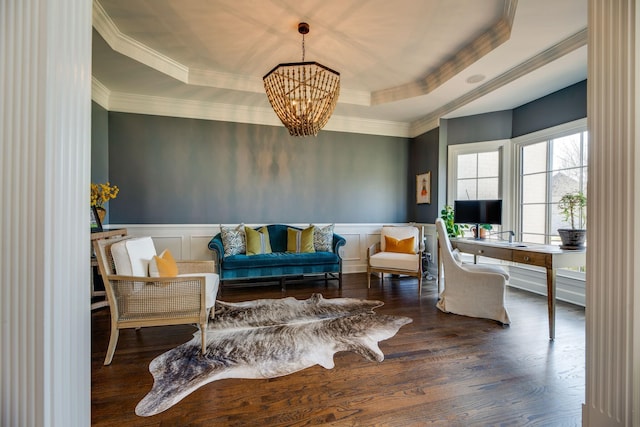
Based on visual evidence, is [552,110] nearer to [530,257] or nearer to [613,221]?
[530,257]

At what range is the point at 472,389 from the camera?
1818 mm

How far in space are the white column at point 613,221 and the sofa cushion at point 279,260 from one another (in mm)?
3221

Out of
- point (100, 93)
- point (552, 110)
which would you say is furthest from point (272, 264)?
point (552, 110)

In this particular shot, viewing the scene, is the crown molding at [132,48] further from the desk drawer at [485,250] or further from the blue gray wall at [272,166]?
the desk drawer at [485,250]

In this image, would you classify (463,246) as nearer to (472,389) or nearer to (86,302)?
(472,389)

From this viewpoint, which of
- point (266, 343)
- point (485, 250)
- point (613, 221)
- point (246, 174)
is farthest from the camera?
point (246, 174)

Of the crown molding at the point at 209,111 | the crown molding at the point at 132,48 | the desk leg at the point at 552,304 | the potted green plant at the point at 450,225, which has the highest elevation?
the crown molding at the point at 132,48

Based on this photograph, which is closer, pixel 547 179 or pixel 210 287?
pixel 210 287

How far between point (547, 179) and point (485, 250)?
1.60 metres

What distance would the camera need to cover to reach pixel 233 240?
421 cm

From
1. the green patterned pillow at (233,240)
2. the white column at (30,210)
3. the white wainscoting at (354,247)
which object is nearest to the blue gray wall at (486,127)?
the white wainscoting at (354,247)

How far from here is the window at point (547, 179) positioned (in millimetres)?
3504

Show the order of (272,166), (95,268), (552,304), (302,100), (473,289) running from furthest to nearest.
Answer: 1. (272,166)
2. (95,268)
3. (473,289)
4. (302,100)
5. (552,304)

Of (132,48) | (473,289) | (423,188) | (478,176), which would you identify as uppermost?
(132,48)
